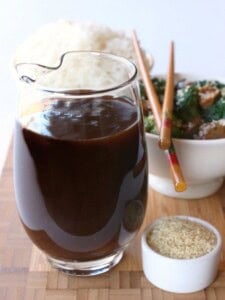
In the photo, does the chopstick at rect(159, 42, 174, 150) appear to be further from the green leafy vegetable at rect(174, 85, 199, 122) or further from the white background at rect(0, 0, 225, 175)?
the white background at rect(0, 0, 225, 175)

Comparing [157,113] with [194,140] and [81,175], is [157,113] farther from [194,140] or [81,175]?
[81,175]

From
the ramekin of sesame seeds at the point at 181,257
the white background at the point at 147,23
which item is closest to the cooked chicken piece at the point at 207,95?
the ramekin of sesame seeds at the point at 181,257

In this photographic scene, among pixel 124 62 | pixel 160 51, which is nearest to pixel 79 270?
pixel 124 62

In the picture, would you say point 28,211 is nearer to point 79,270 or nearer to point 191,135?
point 79,270

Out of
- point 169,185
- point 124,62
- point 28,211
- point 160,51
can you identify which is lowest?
point 160,51

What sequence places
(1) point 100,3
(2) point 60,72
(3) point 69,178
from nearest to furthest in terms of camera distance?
(3) point 69,178 → (2) point 60,72 → (1) point 100,3

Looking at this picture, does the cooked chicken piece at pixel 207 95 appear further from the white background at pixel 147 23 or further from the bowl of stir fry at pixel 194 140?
the white background at pixel 147 23

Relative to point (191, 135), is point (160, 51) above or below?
below
